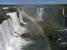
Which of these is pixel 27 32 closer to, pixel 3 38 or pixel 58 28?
pixel 3 38

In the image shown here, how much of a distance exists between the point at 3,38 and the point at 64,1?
2.16 m

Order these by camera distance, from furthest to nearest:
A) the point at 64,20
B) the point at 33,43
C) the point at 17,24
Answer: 1. the point at 17,24
2. the point at 33,43
3. the point at 64,20

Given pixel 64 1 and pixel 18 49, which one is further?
pixel 18 49

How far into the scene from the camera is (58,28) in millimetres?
2342

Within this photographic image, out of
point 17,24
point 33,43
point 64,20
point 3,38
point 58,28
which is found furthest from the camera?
point 17,24

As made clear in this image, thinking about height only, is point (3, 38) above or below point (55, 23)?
below

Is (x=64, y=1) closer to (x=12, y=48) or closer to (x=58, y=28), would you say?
(x=58, y=28)

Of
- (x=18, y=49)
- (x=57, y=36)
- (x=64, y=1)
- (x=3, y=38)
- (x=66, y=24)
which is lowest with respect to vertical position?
(x=18, y=49)

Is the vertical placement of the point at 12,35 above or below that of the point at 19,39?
above

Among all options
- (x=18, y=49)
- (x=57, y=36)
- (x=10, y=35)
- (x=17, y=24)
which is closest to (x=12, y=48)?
(x=18, y=49)

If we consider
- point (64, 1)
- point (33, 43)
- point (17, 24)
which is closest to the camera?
point (64, 1)

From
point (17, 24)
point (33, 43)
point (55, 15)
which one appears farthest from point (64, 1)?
point (17, 24)

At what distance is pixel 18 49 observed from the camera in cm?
325

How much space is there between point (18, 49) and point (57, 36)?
109 centimetres
